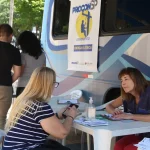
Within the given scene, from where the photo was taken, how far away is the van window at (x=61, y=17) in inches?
209

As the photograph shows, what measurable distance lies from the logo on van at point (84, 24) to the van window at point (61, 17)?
494 mm

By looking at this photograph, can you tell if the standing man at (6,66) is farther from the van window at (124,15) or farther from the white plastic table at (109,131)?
the white plastic table at (109,131)

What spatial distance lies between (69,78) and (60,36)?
75 centimetres

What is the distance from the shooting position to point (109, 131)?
2547 millimetres

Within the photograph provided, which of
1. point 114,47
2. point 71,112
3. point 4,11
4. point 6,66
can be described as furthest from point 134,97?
point 4,11

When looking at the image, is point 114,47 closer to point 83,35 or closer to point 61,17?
point 83,35

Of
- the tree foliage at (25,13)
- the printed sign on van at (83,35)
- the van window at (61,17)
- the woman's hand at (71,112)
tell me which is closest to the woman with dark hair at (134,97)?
the woman's hand at (71,112)

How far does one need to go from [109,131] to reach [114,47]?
1813 mm

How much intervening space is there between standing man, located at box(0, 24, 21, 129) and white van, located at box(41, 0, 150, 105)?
1051 millimetres

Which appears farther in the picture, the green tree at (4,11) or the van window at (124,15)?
the green tree at (4,11)

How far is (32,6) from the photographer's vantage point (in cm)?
1487

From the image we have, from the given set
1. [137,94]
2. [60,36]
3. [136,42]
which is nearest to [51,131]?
[137,94]

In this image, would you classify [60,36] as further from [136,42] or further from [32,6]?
[32,6]

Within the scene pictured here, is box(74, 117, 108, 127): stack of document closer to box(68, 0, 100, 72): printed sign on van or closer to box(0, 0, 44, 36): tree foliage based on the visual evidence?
box(68, 0, 100, 72): printed sign on van
